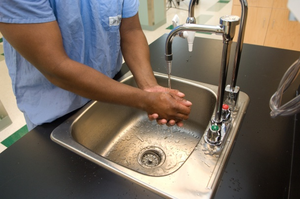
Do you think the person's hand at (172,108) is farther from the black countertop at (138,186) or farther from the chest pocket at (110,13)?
the chest pocket at (110,13)

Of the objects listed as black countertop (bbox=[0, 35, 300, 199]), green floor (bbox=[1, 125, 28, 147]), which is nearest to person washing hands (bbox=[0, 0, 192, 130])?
black countertop (bbox=[0, 35, 300, 199])

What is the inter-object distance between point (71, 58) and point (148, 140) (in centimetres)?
45

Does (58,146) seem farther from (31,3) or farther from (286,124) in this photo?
(286,124)

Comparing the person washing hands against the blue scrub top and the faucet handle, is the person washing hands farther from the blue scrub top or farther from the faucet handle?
the faucet handle

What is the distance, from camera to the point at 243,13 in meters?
0.53

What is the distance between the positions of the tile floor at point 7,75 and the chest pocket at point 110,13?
133 cm

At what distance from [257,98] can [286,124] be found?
0.14 m

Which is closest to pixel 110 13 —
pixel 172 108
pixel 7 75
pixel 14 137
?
pixel 172 108

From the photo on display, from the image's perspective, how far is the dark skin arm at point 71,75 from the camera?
0.56m

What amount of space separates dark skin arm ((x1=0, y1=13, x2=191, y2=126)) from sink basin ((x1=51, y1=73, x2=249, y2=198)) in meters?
0.15

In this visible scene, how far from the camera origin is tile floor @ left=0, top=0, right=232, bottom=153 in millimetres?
1733

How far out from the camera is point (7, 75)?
2.48m

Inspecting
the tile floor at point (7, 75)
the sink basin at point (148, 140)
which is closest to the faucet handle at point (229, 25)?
the sink basin at point (148, 140)

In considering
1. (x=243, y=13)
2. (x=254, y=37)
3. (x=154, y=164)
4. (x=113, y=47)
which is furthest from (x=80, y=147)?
(x=254, y=37)
